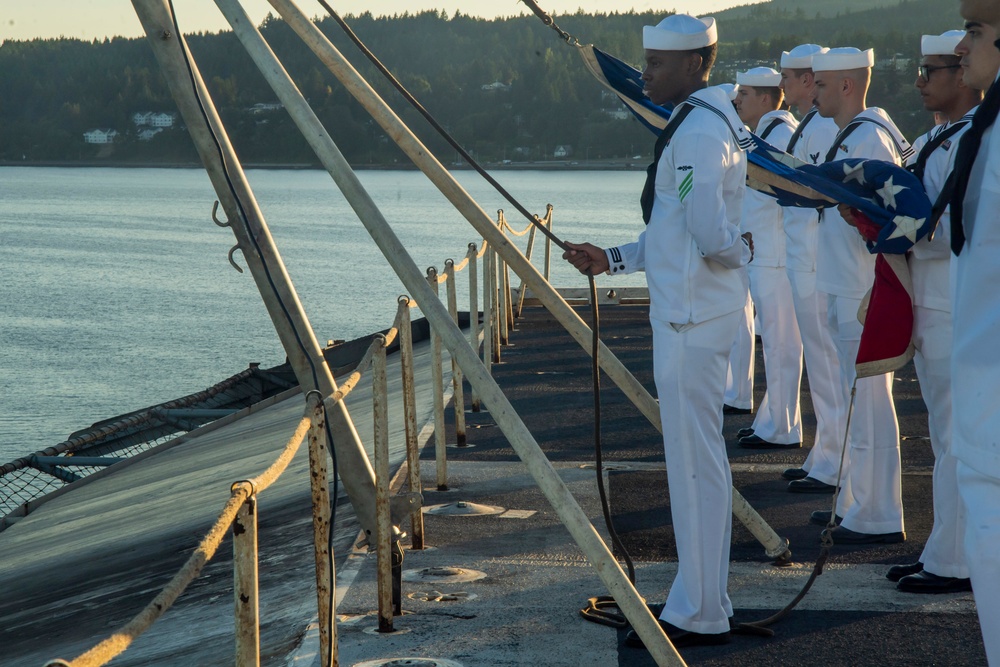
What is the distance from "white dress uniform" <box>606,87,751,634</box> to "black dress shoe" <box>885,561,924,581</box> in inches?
45.8

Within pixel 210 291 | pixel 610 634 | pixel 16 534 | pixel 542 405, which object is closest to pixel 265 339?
pixel 210 291

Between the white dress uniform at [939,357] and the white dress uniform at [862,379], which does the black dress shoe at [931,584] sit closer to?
the white dress uniform at [939,357]

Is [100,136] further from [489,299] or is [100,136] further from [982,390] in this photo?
[982,390]

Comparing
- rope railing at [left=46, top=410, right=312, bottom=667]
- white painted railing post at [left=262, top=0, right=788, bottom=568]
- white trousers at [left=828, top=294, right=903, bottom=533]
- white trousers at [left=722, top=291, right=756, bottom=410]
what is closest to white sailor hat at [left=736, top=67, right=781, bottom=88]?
white trousers at [left=722, top=291, right=756, bottom=410]

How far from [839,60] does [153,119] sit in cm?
11760

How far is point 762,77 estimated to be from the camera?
8969mm

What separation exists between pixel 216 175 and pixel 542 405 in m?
5.34

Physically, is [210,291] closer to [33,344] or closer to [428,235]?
[33,344]

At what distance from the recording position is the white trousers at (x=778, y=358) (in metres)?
8.21

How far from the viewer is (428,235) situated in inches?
2589

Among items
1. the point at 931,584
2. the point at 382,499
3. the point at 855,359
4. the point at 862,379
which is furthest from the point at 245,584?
the point at 862,379

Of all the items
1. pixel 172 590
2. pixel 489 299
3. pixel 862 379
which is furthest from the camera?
pixel 489 299

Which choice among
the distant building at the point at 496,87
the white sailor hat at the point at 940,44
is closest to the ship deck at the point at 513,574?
the white sailor hat at the point at 940,44

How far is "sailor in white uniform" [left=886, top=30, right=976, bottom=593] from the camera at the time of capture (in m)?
5.08
